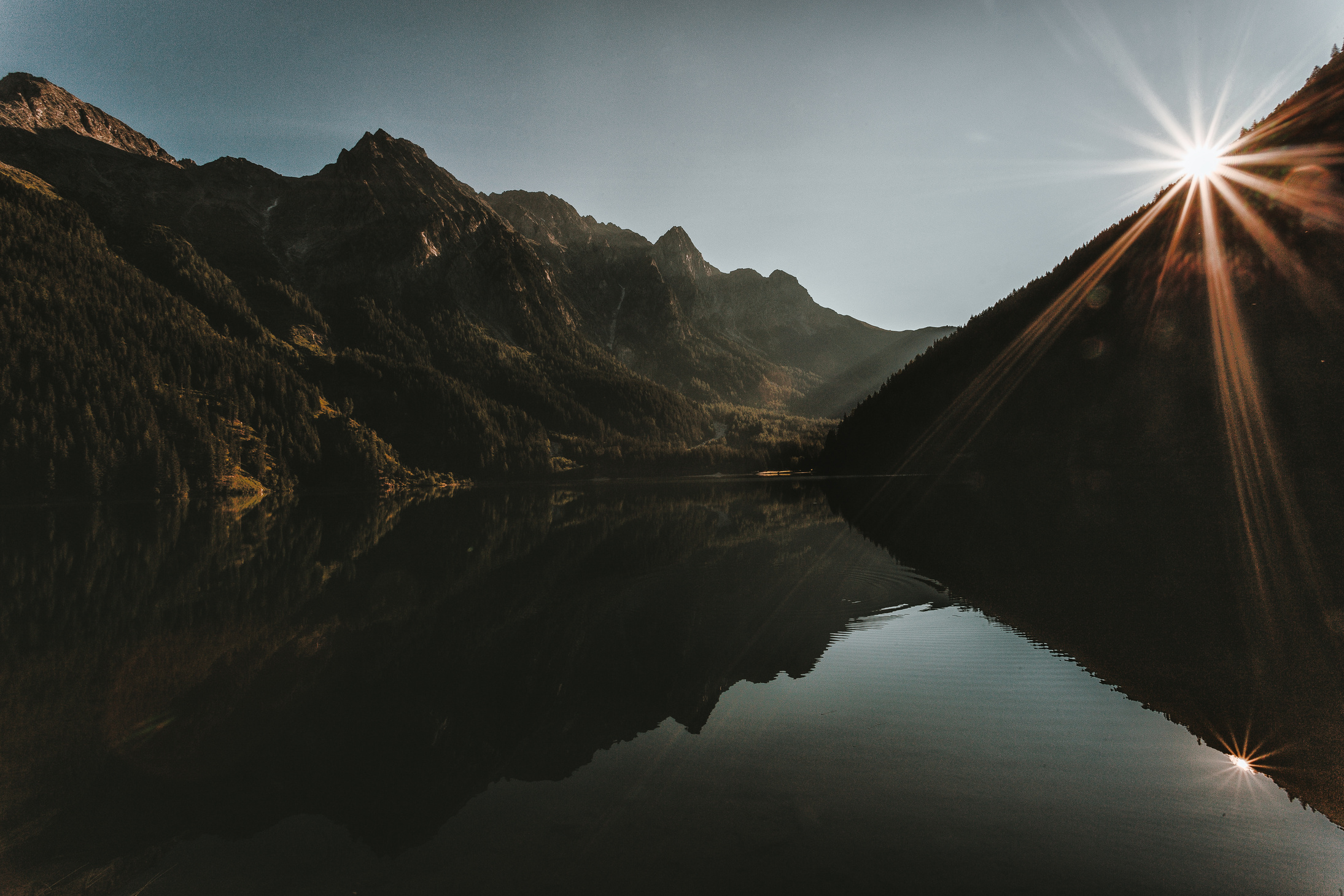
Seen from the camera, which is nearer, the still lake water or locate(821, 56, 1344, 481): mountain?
the still lake water

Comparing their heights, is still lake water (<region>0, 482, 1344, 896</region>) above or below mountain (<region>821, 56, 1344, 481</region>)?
below

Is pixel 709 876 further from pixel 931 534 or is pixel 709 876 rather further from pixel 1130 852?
pixel 931 534

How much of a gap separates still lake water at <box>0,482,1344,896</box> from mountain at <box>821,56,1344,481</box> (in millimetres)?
76858

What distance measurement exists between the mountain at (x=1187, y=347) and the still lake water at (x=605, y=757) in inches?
3026

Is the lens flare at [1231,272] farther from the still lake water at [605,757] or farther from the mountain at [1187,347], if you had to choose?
the still lake water at [605,757]

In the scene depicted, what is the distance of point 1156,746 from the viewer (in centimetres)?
1154

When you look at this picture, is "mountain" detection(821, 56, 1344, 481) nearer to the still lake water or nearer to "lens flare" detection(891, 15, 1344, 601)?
"lens flare" detection(891, 15, 1344, 601)

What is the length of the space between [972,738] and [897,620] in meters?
9.68

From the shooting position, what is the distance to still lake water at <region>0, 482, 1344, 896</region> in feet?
28.4

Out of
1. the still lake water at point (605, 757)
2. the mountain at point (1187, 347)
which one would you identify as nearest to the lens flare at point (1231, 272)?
the mountain at point (1187, 347)

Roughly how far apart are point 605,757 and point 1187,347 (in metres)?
135

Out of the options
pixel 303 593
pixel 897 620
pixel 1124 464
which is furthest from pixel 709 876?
pixel 1124 464

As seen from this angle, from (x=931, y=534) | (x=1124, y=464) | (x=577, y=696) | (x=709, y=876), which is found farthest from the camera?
(x=1124, y=464)

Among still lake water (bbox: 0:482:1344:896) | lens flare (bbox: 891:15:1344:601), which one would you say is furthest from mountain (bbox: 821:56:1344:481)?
still lake water (bbox: 0:482:1344:896)
